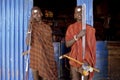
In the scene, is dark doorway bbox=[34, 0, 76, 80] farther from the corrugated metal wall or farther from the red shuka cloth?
the red shuka cloth

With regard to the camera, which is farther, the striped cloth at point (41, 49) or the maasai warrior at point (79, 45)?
the striped cloth at point (41, 49)

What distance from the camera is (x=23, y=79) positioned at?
6707 millimetres

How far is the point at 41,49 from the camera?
5812 mm

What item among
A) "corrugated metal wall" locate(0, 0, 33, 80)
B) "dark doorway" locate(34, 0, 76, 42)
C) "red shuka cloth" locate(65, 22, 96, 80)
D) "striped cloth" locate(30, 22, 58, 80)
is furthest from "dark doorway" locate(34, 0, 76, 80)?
"red shuka cloth" locate(65, 22, 96, 80)

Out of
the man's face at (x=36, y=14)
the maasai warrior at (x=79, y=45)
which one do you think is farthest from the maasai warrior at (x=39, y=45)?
the maasai warrior at (x=79, y=45)

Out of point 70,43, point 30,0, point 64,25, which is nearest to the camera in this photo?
point 70,43

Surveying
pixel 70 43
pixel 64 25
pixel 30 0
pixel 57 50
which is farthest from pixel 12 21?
pixel 64 25

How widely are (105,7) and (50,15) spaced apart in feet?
5.69

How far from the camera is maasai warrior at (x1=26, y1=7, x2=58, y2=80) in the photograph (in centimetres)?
578

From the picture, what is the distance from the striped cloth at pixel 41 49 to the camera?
228 inches

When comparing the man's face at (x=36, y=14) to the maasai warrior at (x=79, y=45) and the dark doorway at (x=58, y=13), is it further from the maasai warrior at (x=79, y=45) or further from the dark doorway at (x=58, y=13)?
the dark doorway at (x=58, y=13)

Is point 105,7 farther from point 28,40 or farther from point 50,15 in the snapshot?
point 28,40

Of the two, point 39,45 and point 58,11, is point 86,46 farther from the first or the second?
point 58,11

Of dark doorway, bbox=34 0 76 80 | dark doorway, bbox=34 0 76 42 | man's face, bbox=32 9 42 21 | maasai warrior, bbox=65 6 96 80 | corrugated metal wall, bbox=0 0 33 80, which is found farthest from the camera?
dark doorway, bbox=34 0 76 42
